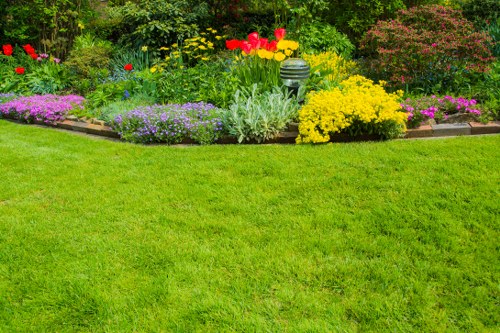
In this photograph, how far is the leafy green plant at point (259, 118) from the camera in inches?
207

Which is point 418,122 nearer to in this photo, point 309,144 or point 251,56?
point 309,144

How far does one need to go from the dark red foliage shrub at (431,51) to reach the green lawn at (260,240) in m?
1.59

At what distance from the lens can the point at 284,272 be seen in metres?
3.00

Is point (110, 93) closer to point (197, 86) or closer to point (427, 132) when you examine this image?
point (197, 86)

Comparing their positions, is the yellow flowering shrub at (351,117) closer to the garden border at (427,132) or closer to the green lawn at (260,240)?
the garden border at (427,132)

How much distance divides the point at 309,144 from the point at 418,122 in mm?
1318

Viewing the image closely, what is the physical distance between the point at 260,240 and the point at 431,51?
155 inches

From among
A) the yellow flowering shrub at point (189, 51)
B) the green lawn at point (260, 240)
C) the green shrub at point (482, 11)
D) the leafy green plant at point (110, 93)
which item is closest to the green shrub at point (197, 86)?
the yellow flowering shrub at point (189, 51)

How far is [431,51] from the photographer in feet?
19.4

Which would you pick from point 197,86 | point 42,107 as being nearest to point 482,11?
point 197,86

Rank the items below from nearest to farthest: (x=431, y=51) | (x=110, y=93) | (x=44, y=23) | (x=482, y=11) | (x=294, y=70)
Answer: (x=294, y=70)
(x=431, y=51)
(x=110, y=93)
(x=482, y=11)
(x=44, y=23)

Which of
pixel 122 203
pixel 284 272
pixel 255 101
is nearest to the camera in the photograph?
pixel 284 272

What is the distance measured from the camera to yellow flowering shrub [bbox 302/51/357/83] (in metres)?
6.39

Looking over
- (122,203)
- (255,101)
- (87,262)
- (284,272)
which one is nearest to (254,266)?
(284,272)
